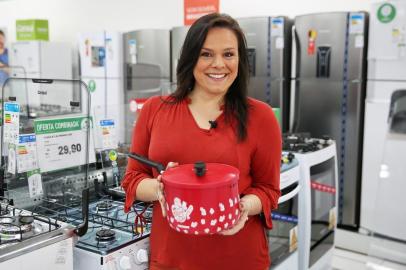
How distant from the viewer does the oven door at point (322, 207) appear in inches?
121

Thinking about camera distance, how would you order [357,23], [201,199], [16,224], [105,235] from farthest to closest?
[357,23] → [105,235] → [16,224] → [201,199]

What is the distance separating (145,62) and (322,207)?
3.23m

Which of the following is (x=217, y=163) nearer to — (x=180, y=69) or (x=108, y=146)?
(x=180, y=69)

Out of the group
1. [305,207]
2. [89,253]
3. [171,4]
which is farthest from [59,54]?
[89,253]

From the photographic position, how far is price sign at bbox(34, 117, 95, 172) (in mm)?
1983

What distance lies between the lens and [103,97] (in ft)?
20.0

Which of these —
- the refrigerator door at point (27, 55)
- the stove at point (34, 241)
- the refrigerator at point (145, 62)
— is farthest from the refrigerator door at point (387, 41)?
the refrigerator door at point (27, 55)

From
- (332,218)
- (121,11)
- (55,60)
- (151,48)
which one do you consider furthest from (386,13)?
(55,60)

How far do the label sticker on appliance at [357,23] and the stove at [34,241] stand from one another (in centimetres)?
336

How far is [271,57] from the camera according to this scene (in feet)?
15.2

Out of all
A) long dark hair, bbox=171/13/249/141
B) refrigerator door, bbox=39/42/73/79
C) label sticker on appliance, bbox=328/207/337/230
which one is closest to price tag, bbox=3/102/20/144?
long dark hair, bbox=171/13/249/141

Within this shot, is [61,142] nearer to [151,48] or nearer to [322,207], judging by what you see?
[322,207]

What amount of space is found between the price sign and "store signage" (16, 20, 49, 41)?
534 cm

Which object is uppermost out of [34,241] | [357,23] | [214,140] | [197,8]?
[197,8]
